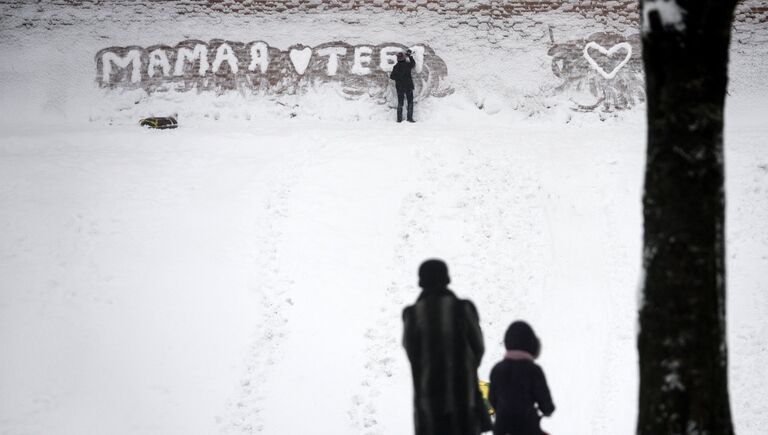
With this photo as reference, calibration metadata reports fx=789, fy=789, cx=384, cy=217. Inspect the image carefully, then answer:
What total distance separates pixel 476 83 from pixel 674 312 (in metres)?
12.7

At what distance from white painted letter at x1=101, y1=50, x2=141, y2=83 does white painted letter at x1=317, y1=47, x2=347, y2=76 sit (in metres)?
3.89

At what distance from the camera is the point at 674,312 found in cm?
432

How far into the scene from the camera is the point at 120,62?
669 inches

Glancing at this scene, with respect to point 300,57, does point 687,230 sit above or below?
below

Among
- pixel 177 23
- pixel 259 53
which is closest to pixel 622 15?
pixel 259 53

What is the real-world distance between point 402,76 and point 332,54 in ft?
7.04

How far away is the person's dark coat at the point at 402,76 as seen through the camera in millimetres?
15398

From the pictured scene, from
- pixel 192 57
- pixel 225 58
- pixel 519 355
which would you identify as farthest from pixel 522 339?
pixel 192 57

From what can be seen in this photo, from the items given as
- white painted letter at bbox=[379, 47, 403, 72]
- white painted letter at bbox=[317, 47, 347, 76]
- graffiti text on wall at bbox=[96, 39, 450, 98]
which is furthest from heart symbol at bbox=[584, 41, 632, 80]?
white painted letter at bbox=[317, 47, 347, 76]

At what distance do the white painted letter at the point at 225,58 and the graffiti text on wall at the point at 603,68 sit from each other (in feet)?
22.2

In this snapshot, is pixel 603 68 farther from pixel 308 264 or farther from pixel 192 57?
pixel 308 264

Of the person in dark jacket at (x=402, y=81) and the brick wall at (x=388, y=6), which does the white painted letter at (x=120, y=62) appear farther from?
the person in dark jacket at (x=402, y=81)

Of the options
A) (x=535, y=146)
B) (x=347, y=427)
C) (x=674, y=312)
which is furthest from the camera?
(x=535, y=146)

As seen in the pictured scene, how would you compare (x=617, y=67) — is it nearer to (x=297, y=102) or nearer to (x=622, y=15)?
(x=622, y=15)
